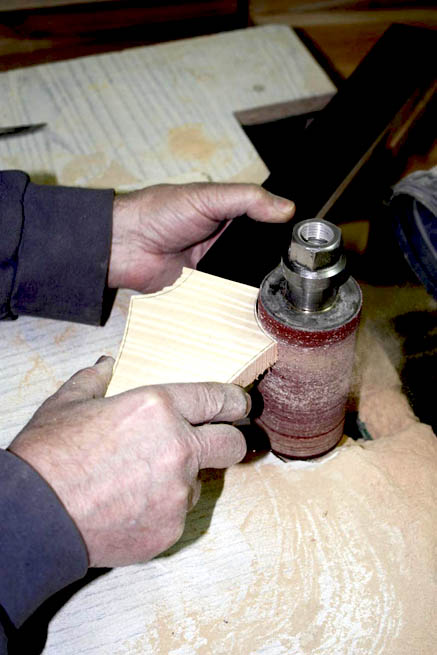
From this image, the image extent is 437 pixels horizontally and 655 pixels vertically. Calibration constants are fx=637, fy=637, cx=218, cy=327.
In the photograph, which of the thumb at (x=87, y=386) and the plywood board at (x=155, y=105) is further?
the plywood board at (x=155, y=105)

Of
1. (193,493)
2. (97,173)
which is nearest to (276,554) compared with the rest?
(193,493)

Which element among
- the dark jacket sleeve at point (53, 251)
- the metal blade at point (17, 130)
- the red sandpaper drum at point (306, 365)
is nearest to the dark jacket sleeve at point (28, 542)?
the red sandpaper drum at point (306, 365)

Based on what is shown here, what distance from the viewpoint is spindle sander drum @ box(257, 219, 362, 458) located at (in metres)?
0.71

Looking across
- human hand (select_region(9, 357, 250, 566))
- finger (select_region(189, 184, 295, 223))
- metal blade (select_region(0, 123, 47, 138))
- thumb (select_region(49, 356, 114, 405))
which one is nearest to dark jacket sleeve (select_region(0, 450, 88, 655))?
human hand (select_region(9, 357, 250, 566))

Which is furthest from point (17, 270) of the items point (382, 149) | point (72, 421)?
point (382, 149)

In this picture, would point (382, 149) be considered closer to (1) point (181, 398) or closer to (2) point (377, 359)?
(2) point (377, 359)

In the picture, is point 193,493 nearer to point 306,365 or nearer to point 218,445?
point 218,445

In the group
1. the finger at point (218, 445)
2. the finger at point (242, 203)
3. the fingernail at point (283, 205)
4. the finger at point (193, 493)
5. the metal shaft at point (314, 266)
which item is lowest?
the finger at point (193, 493)

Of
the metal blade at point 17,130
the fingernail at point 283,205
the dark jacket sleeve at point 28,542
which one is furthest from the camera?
the metal blade at point 17,130

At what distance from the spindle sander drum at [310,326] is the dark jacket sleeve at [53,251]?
0.38 meters

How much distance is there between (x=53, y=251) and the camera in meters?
1.05

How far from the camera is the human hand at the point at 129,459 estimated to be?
72cm

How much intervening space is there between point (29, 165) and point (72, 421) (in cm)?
75

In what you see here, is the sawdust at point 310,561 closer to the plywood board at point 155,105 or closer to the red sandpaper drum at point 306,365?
the red sandpaper drum at point 306,365
